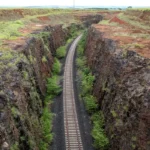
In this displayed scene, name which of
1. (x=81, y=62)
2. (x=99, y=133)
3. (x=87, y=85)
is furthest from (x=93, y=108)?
(x=81, y=62)

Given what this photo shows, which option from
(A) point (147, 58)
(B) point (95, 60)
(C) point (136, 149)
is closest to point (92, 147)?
(C) point (136, 149)

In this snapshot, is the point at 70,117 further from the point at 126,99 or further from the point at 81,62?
the point at 81,62

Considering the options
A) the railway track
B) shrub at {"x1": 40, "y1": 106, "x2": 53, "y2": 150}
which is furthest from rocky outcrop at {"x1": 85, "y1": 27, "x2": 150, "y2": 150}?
shrub at {"x1": 40, "y1": 106, "x2": 53, "y2": 150}

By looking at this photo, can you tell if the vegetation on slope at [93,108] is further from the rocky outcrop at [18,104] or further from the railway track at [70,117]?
the rocky outcrop at [18,104]

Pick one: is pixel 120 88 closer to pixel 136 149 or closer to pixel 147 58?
pixel 147 58

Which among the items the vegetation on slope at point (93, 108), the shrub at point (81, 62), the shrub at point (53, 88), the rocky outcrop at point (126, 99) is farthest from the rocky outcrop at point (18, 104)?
the shrub at point (81, 62)

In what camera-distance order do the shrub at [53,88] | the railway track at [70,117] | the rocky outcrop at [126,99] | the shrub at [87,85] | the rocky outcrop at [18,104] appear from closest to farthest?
the rocky outcrop at [18,104]
the rocky outcrop at [126,99]
the railway track at [70,117]
the shrub at [53,88]
the shrub at [87,85]

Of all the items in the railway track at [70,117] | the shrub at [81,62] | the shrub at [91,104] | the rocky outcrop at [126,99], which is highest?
the rocky outcrop at [126,99]

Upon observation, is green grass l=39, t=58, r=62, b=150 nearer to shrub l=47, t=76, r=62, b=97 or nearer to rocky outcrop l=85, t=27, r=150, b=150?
shrub l=47, t=76, r=62, b=97
